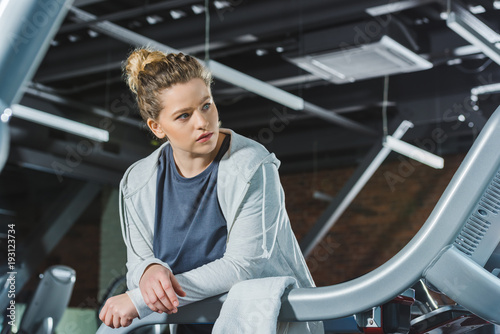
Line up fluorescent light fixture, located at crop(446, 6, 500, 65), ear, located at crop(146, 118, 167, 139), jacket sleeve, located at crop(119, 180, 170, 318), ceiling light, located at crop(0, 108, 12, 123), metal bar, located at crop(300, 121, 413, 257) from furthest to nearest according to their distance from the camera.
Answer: metal bar, located at crop(300, 121, 413, 257) → fluorescent light fixture, located at crop(446, 6, 500, 65) → ear, located at crop(146, 118, 167, 139) → jacket sleeve, located at crop(119, 180, 170, 318) → ceiling light, located at crop(0, 108, 12, 123)

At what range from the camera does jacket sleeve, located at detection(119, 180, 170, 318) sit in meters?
1.02

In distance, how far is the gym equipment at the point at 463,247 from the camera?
74cm

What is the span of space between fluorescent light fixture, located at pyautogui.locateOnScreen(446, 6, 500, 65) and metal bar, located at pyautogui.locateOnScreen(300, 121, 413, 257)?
2.04 m

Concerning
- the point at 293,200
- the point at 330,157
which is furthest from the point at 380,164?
the point at 293,200

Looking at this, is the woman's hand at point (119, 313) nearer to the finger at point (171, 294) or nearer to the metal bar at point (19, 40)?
the finger at point (171, 294)

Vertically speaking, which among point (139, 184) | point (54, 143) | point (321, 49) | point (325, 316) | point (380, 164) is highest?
point (321, 49)

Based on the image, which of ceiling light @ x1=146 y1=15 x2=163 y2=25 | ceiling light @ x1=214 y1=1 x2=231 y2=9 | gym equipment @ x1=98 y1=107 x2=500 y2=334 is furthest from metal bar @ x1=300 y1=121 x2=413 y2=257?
gym equipment @ x1=98 y1=107 x2=500 y2=334

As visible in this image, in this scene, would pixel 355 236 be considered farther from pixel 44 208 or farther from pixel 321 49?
pixel 44 208

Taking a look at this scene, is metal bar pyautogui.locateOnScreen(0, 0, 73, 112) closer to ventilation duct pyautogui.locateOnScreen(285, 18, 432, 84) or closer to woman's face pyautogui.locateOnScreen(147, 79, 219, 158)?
woman's face pyautogui.locateOnScreen(147, 79, 219, 158)

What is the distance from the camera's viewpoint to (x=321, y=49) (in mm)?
4816

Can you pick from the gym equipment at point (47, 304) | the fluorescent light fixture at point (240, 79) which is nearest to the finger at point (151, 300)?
the gym equipment at point (47, 304)

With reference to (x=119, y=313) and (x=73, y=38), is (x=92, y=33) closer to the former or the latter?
(x=73, y=38)

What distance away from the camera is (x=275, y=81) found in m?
5.73

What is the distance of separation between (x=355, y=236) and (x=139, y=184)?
19.6 feet
